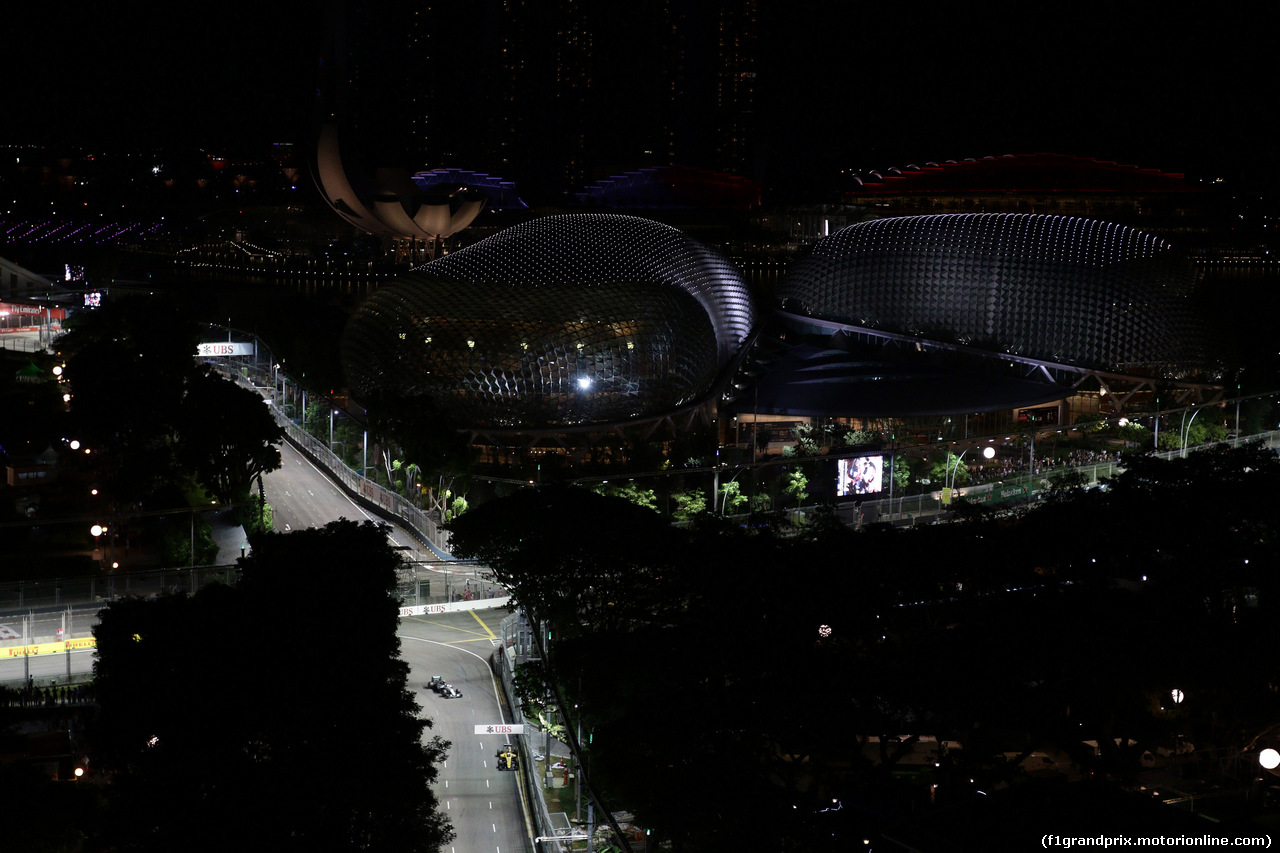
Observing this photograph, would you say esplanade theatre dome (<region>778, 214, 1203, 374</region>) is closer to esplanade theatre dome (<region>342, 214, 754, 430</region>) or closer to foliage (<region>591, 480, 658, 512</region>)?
esplanade theatre dome (<region>342, 214, 754, 430</region>)

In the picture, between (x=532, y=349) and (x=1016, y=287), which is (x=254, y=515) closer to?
(x=532, y=349)

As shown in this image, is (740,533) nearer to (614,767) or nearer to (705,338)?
(614,767)

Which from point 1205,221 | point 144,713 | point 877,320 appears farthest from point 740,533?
point 1205,221

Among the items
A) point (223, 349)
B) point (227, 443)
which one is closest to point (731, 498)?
point (227, 443)

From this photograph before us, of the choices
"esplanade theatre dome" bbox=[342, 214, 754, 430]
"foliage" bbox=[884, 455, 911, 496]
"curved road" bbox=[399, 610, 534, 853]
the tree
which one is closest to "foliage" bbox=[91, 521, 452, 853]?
"curved road" bbox=[399, 610, 534, 853]

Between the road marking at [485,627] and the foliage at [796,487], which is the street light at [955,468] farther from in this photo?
the road marking at [485,627]
